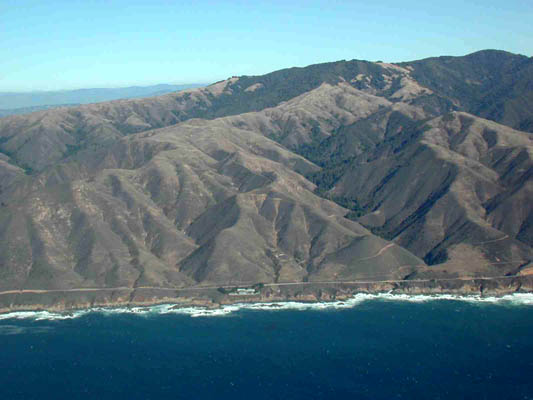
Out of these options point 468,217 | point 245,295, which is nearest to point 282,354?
point 245,295

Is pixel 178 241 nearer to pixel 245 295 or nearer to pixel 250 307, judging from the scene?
pixel 245 295

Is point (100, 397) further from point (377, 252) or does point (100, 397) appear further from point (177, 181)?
point (177, 181)

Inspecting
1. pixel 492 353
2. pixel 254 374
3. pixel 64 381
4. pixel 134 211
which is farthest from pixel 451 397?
pixel 134 211

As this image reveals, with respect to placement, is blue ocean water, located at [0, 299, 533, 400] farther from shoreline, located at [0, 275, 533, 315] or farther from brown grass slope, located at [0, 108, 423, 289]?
brown grass slope, located at [0, 108, 423, 289]

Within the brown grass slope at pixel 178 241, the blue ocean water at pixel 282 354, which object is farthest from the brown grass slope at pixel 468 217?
the blue ocean water at pixel 282 354

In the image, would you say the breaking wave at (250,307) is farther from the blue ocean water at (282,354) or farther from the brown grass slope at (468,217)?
the brown grass slope at (468,217)

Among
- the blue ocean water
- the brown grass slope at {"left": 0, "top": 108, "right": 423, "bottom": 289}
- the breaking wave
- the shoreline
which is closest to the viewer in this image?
the blue ocean water

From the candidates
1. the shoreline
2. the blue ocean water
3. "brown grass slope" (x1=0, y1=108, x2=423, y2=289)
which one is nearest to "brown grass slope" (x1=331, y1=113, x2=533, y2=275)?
the shoreline
